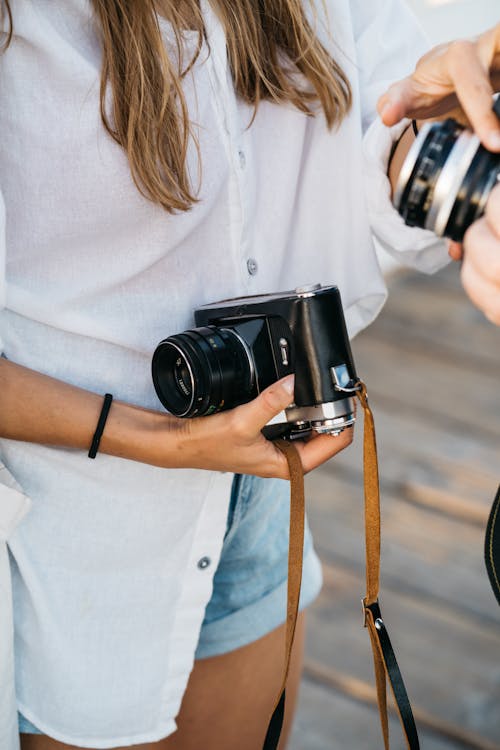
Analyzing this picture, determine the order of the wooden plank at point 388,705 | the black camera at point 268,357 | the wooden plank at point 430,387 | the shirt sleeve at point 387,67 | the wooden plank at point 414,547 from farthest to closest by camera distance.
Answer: the wooden plank at point 430,387 → the wooden plank at point 414,547 → the wooden plank at point 388,705 → the shirt sleeve at point 387,67 → the black camera at point 268,357

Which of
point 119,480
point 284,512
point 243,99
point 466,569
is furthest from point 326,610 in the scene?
point 243,99

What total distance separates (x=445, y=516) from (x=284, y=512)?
986 mm

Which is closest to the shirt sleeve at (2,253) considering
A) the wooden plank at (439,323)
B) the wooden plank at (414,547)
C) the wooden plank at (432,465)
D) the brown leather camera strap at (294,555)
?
the brown leather camera strap at (294,555)

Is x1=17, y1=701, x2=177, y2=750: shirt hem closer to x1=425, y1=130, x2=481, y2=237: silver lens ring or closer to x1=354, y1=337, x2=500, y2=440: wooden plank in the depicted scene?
x1=425, y1=130, x2=481, y2=237: silver lens ring

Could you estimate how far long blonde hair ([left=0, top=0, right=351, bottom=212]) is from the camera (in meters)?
0.77

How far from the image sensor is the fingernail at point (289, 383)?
760mm

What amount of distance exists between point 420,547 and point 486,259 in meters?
1.37

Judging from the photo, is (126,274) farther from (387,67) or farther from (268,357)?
(387,67)

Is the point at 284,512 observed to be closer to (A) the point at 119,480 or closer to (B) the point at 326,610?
(A) the point at 119,480

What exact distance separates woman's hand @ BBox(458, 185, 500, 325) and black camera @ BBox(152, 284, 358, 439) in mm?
231

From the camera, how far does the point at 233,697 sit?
991 mm

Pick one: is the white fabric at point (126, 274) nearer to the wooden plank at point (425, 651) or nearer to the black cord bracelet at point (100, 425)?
the black cord bracelet at point (100, 425)

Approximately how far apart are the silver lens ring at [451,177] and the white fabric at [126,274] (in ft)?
0.81

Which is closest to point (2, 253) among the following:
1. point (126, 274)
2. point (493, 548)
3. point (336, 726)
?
point (126, 274)
